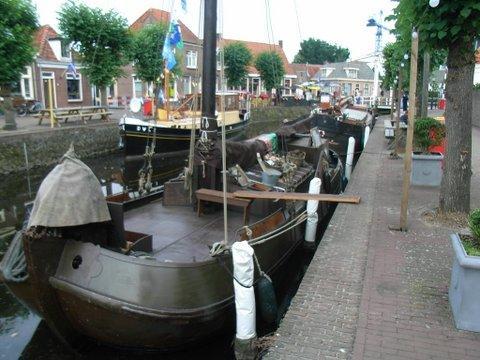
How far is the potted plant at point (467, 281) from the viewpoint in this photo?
14.3 feet

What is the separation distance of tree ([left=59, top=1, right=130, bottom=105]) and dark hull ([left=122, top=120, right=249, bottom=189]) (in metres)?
4.71

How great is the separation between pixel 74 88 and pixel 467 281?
32644 millimetres

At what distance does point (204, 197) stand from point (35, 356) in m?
3.13

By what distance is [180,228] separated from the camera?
7102 mm

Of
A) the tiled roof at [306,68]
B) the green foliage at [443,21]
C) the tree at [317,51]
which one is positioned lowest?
the green foliage at [443,21]

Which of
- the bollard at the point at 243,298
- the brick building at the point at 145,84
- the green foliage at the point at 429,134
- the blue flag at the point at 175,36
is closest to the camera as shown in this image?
the bollard at the point at 243,298

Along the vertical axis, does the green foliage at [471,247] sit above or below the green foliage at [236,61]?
below

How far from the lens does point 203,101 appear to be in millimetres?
7695

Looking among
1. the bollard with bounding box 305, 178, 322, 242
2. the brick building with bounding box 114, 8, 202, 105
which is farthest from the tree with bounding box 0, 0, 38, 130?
the brick building with bounding box 114, 8, 202, 105

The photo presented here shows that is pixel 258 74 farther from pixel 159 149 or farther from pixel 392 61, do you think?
pixel 159 149

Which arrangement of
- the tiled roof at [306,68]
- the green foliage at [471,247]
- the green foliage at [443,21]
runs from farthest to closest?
the tiled roof at [306,68] → the green foliage at [443,21] → the green foliage at [471,247]

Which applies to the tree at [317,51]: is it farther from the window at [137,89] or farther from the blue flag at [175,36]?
the blue flag at [175,36]

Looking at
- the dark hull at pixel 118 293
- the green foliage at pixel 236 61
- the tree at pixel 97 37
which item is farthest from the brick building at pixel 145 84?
the dark hull at pixel 118 293

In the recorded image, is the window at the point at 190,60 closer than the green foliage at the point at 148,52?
No
